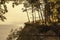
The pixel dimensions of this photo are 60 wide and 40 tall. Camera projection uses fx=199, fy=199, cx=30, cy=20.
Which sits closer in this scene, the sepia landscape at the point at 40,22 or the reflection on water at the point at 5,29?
the sepia landscape at the point at 40,22

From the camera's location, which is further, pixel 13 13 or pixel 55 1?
pixel 13 13

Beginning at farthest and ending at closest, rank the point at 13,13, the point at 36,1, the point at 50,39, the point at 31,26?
the point at 13,13, the point at 31,26, the point at 50,39, the point at 36,1

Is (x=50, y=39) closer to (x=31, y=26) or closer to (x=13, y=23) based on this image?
(x=31, y=26)

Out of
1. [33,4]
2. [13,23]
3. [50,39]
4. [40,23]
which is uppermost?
[33,4]

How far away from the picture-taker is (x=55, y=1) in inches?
112

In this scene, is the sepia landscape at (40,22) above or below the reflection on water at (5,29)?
above

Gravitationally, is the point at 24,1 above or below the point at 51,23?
above

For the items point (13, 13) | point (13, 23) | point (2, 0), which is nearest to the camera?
point (2, 0)

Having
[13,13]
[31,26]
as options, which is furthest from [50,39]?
[13,13]

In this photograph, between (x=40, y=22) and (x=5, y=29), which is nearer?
(x=40, y=22)

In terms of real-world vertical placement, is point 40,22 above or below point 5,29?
above

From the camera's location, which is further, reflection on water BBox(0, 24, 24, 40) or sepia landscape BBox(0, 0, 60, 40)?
reflection on water BBox(0, 24, 24, 40)

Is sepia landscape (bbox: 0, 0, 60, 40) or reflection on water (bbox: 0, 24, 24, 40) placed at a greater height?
sepia landscape (bbox: 0, 0, 60, 40)

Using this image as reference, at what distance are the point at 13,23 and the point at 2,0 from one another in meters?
4.34
